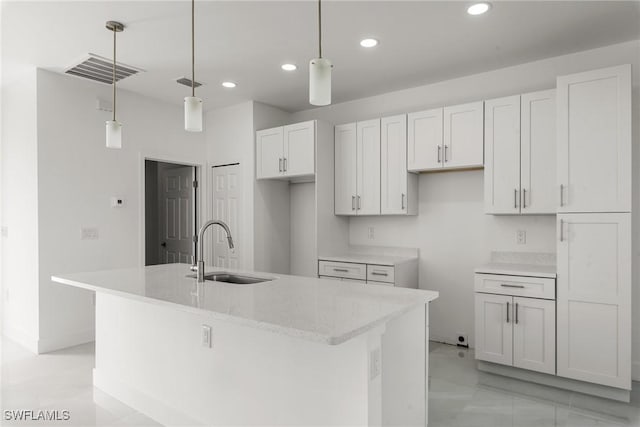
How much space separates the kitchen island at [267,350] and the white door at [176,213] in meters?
2.63

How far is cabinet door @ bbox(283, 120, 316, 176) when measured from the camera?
14.5ft

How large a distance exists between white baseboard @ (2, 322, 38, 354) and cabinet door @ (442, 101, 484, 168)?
4.33 meters

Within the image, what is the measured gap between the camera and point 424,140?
3953 millimetres

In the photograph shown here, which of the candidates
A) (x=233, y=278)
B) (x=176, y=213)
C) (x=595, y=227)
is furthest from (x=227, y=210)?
(x=595, y=227)

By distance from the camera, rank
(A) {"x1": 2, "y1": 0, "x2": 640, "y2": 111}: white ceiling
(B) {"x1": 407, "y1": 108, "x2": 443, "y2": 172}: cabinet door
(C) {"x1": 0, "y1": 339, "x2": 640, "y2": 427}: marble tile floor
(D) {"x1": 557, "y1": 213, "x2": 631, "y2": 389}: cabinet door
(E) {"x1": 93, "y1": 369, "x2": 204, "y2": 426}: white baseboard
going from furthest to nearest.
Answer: (B) {"x1": 407, "y1": 108, "x2": 443, "y2": 172}: cabinet door, (D) {"x1": 557, "y1": 213, "x2": 631, "y2": 389}: cabinet door, (A) {"x1": 2, "y1": 0, "x2": 640, "y2": 111}: white ceiling, (C) {"x1": 0, "y1": 339, "x2": 640, "y2": 427}: marble tile floor, (E) {"x1": 93, "y1": 369, "x2": 204, "y2": 426}: white baseboard

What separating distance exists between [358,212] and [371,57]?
1.64 meters

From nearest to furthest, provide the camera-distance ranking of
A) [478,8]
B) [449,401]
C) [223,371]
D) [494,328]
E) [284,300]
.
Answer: [284,300]
[223,371]
[478,8]
[449,401]
[494,328]

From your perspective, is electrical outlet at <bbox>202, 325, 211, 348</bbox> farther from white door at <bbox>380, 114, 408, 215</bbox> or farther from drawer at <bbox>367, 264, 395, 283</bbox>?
white door at <bbox>380, 114, 408, 215</bbox>

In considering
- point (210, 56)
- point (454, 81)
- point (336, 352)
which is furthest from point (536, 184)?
point (210, 56)

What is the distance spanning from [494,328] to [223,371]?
2298mm

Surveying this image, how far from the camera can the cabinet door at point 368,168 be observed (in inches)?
169

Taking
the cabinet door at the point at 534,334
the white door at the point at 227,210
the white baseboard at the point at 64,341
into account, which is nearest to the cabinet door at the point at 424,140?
the cabinet door at the point at 534,334

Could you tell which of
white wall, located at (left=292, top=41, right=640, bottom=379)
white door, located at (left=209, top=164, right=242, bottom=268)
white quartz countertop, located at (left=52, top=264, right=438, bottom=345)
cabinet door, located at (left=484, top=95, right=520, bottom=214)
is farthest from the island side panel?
white wall, located at (left=292, top=41, right=640, bottom=379)

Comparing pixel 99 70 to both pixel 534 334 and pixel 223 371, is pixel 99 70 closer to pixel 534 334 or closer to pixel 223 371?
pixel 223 371
